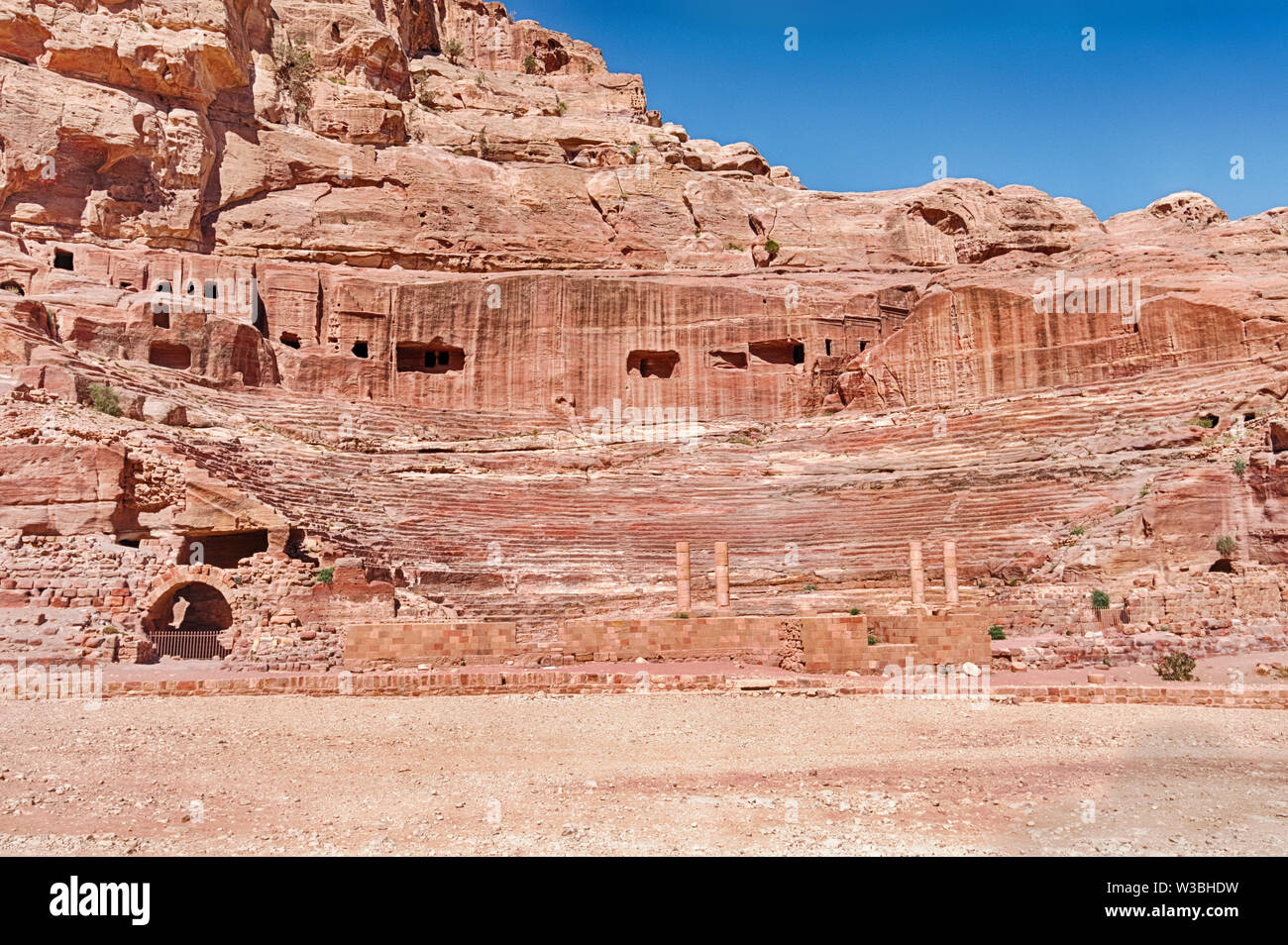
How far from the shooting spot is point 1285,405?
22.3 meters

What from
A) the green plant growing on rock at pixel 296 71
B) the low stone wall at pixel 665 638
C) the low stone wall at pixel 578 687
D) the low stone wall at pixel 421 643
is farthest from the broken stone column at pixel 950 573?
the green plant growing on rock at pixel 296 71

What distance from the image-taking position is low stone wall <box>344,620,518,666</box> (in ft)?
48.8

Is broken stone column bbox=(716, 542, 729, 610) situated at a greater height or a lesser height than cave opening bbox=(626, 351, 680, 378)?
lesser

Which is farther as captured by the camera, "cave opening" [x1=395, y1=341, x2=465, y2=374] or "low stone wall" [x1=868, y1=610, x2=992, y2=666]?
"cave opening" [x1=395, y1=341, x2=465, y2=374]

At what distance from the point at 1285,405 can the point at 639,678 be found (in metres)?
17.3

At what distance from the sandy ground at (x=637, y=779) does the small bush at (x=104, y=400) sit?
39.9ft

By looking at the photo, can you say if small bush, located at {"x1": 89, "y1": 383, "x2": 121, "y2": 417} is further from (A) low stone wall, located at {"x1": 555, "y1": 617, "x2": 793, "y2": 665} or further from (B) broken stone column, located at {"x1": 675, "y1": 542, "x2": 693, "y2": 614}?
(B) broken stone column, located at {"x1": 675, "y1": 542, "x2": 693, "y2": 614}

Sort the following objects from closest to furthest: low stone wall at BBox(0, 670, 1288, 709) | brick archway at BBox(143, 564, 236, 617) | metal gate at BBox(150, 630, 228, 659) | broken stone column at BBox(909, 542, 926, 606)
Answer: low stone wall at BBox(0, 670, 1288, 709) < metal gate at BBox(150, 630, 228, 659) < brick archway at BBox(143, 564, 236, 617) < broken stone column at BBox(909, 542, 926, 606)

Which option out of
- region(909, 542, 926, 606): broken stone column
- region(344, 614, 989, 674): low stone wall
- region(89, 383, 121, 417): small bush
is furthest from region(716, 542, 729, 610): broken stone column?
region(89, 383, 121, 417): small bush

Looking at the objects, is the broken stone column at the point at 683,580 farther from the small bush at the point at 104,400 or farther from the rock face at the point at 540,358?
the small bush at the point at 104,400

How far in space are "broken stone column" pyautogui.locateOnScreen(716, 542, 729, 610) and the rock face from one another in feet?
3.92

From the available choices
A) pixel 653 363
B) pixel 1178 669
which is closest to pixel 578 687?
pixel 1178 669
